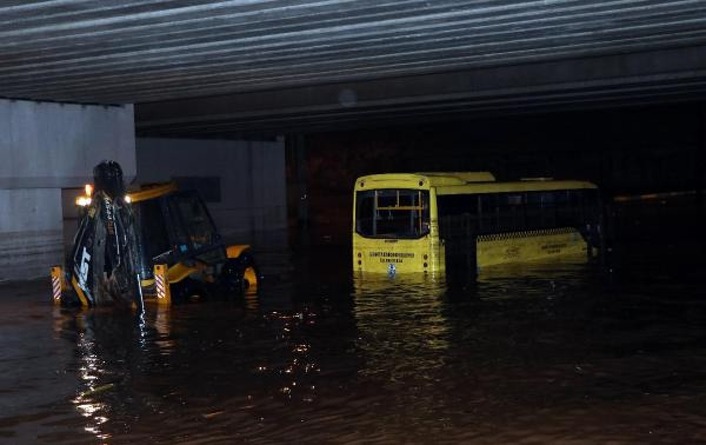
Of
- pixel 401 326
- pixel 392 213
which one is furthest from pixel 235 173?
pixel 401 326

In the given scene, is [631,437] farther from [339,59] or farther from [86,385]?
[339,59]

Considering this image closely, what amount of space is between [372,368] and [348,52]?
878 centimetres

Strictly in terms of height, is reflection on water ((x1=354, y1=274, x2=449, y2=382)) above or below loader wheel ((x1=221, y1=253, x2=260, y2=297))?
below

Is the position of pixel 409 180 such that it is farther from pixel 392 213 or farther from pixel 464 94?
pixel 464 94

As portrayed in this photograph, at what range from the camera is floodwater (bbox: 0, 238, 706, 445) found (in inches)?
357

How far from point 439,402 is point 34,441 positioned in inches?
155

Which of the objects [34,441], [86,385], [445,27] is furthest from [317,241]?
[34,441]

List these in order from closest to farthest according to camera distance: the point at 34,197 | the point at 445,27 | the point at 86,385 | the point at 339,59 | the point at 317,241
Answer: the point at 86,385
the point at 445,27
the point at 339,59
the point at 34,197
the point at 317,241

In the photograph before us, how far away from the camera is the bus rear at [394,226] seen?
2330 centimetres

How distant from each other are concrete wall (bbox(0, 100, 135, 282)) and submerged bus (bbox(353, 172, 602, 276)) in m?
8.17

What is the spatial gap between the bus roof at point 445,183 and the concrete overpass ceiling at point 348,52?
2474 mm

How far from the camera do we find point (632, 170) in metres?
71.8

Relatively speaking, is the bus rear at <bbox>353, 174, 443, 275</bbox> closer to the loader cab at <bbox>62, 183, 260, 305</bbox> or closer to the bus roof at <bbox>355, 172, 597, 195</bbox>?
the bus roof at <bbox>355, 172, 597, 195</bbox>

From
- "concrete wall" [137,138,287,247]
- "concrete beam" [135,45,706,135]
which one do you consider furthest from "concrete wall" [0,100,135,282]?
"concrete wall" [137,138,287,247]
